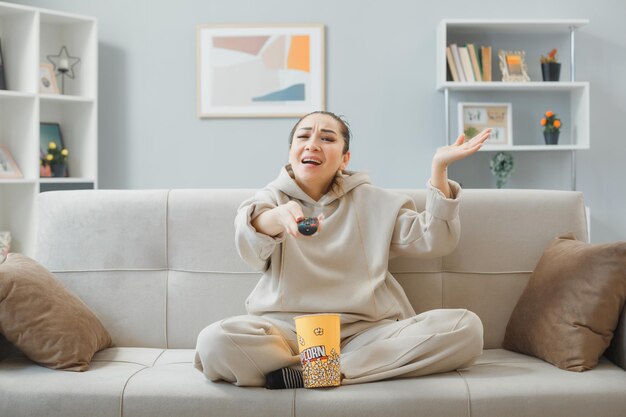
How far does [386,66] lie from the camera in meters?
4.23

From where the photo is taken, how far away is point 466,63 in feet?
13.2

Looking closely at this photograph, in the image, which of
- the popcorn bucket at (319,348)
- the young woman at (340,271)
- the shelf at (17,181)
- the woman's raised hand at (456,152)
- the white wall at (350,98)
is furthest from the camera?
the white wall at (350,98)

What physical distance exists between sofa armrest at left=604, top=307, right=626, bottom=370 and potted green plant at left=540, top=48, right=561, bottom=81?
2.34 m

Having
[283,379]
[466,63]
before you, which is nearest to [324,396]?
[283,379]

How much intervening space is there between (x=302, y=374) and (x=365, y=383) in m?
0.15

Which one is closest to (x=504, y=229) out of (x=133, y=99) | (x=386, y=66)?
(x=386, y=66)

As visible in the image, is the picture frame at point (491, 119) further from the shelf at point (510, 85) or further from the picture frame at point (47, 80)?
the picture frame at point (47, 80)

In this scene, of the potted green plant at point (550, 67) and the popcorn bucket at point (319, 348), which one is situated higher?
the potted green plant at point (550, 67)

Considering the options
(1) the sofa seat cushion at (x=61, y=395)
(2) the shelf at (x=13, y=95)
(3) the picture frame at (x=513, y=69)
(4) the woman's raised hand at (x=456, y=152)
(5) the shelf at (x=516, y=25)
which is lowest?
(1) the sofa seat cushion at (x=61, y=395)

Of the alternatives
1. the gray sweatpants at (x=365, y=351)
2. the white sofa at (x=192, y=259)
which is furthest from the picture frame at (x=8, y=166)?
the gray sweatpants at (x=365, y=351)

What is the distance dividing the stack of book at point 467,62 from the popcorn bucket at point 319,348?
255cm

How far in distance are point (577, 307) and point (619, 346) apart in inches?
5.9

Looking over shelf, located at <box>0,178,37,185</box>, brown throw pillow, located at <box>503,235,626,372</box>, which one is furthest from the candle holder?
brown throw pillow, located at <box>503,235,626,372</box>

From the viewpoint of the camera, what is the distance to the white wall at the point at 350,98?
421cm
